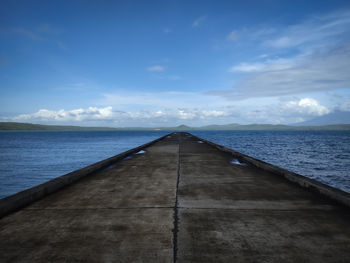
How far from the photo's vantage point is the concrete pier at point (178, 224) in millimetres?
2500

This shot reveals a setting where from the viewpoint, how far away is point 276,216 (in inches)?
141

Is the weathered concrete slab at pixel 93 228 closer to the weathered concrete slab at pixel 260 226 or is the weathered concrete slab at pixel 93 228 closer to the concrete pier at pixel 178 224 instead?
the concrete pier at pixel 178 224

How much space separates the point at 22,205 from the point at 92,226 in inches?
81.6

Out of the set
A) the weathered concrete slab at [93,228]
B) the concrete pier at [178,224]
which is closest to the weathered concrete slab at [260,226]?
the concrete pier at [178,224]

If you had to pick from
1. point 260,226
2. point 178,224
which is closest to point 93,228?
point 178,224

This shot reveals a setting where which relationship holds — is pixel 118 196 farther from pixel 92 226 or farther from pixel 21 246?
pixel 21 246

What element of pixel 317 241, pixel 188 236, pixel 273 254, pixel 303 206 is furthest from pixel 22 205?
pixel 303 206

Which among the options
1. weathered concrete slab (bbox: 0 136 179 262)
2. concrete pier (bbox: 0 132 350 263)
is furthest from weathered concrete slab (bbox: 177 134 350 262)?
weathered concrete slab (bbox: 0 136 179 262)

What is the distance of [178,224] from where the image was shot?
3248 millimetres

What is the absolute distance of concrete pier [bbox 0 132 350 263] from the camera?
8.20 feet

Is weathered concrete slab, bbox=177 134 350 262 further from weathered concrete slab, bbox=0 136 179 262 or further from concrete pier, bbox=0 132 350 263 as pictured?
weathered concrete slab, bbox=0 136 179 262

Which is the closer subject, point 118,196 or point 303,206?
point 303,206

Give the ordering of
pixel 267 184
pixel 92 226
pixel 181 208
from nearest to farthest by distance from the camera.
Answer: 1. pixel 92 226
2. pixel 181 208
3. pixel 267 184

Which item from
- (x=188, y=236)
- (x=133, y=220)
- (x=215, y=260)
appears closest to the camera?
(x=215, y=260)
